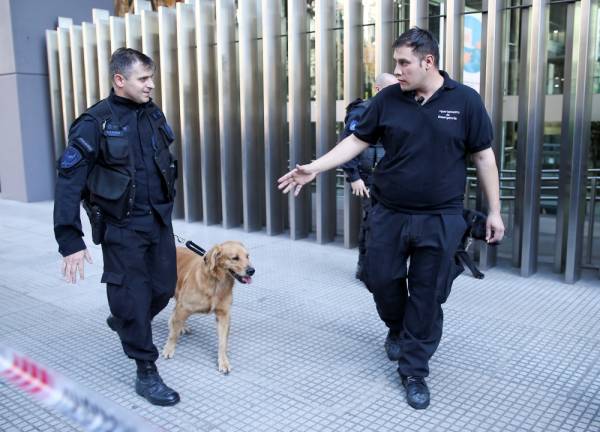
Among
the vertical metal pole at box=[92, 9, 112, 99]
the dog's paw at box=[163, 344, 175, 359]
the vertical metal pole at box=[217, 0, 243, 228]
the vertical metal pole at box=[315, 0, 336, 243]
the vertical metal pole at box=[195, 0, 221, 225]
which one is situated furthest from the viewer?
the vertical metal pole at box=[92, 9, 112, 99]

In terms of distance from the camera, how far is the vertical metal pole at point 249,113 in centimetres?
815

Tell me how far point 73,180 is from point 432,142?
1959 mm

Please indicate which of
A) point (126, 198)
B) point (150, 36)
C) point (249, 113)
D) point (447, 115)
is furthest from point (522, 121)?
point (150, 36)

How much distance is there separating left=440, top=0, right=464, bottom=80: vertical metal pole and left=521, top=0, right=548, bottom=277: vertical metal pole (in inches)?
27.4

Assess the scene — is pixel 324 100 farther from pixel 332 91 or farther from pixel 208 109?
pixel 208 109

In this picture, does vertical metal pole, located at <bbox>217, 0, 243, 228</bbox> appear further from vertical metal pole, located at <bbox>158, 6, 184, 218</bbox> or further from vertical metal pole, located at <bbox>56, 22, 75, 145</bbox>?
vertical metal pole, located at <bbox>56, 22, 75, 145</bbox>

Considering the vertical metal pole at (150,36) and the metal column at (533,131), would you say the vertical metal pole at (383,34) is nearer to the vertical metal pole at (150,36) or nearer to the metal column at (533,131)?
the metal column at (533,131)

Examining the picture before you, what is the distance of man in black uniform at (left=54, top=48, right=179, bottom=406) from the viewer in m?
3.22

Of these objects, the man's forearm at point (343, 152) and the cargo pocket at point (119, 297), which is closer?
the cargo pocket at point (119, 297)

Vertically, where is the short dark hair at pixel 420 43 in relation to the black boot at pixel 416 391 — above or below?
above

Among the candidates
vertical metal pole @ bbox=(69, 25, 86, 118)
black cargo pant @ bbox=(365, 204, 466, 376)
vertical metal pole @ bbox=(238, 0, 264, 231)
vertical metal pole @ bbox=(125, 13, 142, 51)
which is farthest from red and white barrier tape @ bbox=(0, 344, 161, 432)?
vertical metal pole @ bbox=(69, 25, 86, 118)

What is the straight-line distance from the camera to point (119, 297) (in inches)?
132

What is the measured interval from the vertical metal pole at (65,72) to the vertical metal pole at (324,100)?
19.2ft

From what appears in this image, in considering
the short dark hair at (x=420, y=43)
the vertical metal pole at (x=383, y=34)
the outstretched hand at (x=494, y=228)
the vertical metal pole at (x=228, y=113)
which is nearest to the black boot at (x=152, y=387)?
the outstretched hand at (x=494, y=228)
